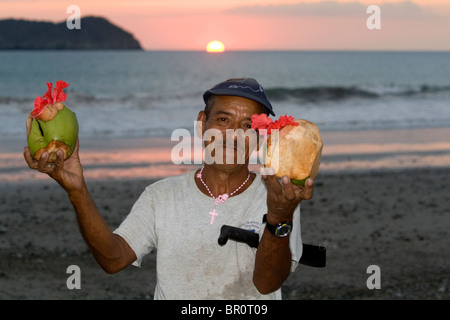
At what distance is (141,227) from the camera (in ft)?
10.6

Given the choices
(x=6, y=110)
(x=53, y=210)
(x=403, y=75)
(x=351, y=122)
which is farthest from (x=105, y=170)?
(x=403, y=75)

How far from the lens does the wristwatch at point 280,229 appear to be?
2.92 metres

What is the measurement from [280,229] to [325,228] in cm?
670

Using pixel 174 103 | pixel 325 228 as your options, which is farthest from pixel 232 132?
pixel 174 103

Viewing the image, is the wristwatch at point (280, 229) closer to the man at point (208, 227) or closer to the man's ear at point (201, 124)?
the man at point (208, 227)

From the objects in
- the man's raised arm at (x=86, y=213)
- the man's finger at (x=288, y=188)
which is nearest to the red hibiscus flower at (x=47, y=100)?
the man's raised arm at (x=86, y=213)

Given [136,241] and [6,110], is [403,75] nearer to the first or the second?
[6,110]

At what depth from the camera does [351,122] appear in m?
24.4

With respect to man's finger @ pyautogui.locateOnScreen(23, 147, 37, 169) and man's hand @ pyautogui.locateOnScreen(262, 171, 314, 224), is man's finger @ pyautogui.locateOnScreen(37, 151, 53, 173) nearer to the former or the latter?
man's finger @ pyautogui.locateOnScreen(23, 147, 37, 169)

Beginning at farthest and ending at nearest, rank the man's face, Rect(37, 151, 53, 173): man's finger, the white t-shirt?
1. the man's face
2. the white t-shirt
3. Rect(37, 151, 53, 173): man's finger

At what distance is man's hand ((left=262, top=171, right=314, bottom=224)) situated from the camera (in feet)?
8.86

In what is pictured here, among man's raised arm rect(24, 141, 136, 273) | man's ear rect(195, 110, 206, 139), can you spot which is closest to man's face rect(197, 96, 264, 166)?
man's ear rect(195, 110, 206, 139)

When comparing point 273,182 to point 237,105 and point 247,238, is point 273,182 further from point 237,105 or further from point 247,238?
point 237,105

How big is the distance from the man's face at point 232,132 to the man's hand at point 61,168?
0.74m
